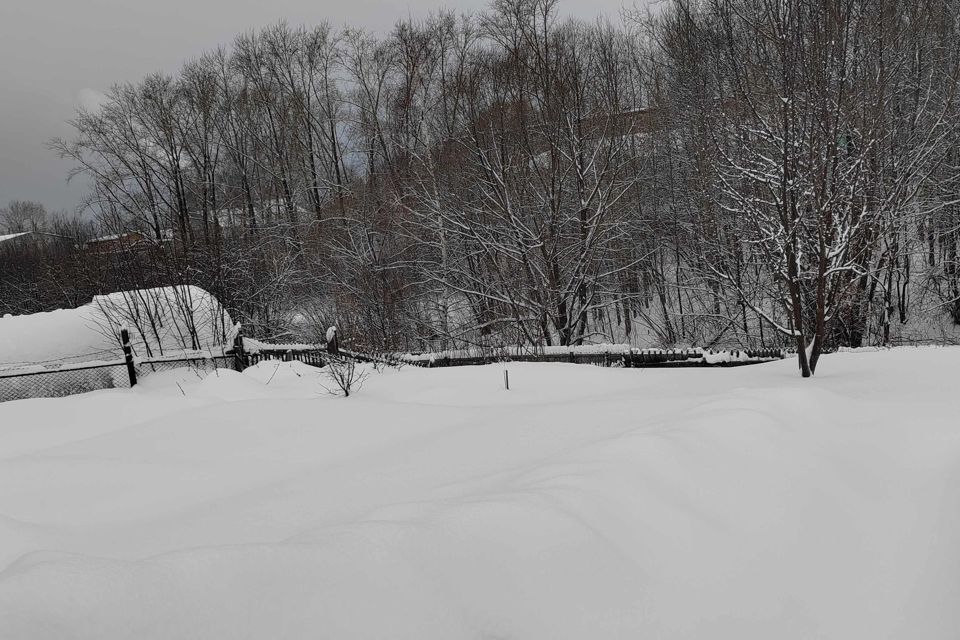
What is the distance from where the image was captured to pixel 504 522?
256cm

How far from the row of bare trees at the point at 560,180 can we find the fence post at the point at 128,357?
17.9 feet

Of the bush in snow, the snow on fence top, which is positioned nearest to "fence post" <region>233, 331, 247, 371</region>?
the snow on fence top

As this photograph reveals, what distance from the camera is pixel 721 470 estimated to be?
3.78 metres

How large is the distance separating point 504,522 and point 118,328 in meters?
17.9

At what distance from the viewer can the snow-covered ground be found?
6.35ft

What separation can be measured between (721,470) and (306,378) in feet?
31.6

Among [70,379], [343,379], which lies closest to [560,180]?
[343,379]

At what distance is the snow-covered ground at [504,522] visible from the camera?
1937 millimetres

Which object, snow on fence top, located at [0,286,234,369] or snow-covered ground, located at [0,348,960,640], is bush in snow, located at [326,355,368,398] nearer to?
snow-covered ground, located at [0,348,960,640]

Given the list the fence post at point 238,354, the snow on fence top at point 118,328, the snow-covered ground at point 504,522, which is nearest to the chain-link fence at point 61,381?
the snow on fence top at point 118,328

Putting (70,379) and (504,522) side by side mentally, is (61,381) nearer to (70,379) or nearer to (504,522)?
(70,379)

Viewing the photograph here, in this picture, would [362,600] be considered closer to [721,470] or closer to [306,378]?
[721,470]

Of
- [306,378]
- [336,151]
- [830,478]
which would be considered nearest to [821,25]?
[830,478]

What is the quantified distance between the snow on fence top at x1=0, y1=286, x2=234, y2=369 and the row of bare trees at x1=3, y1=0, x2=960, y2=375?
3.34ft
